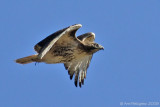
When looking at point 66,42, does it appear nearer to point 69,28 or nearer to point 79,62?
point 69,28

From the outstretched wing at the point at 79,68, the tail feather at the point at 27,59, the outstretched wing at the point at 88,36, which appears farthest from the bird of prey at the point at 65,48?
the outstretched wing at the point at 79,68

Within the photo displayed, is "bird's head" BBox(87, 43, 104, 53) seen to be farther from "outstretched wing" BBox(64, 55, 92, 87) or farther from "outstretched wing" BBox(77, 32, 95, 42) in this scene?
"outstretched wing" BBox(64, 55, 92, 87)

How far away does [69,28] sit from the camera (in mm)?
16453

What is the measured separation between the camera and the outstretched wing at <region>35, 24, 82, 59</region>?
51.6ft

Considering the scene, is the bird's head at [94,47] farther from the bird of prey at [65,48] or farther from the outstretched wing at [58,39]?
the outstretched wing at [58,39]

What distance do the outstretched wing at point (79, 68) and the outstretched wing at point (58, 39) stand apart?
2236 mm

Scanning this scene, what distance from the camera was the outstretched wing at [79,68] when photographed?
19.3m

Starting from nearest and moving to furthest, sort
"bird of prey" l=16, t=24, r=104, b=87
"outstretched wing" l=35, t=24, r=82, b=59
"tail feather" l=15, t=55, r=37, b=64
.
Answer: "outstretched wing" l=35, t=24, r=82, b=59
"bird of prey" l=16, t=24, r=104, b=87
"tail feather" l=15, t=55, r=37, b=64

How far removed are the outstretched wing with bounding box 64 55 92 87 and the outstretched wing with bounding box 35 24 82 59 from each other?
7.34 ft

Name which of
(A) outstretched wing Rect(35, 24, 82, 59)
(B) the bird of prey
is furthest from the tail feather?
(A) outstretched wing Rect(35, 24, 82, 59)

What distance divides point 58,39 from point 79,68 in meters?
2.94

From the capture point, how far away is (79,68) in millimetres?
19562

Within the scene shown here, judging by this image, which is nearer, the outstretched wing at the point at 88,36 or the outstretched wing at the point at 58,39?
the outstretched wing at the point at 58,39

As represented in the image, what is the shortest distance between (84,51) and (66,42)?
0.71 meters
